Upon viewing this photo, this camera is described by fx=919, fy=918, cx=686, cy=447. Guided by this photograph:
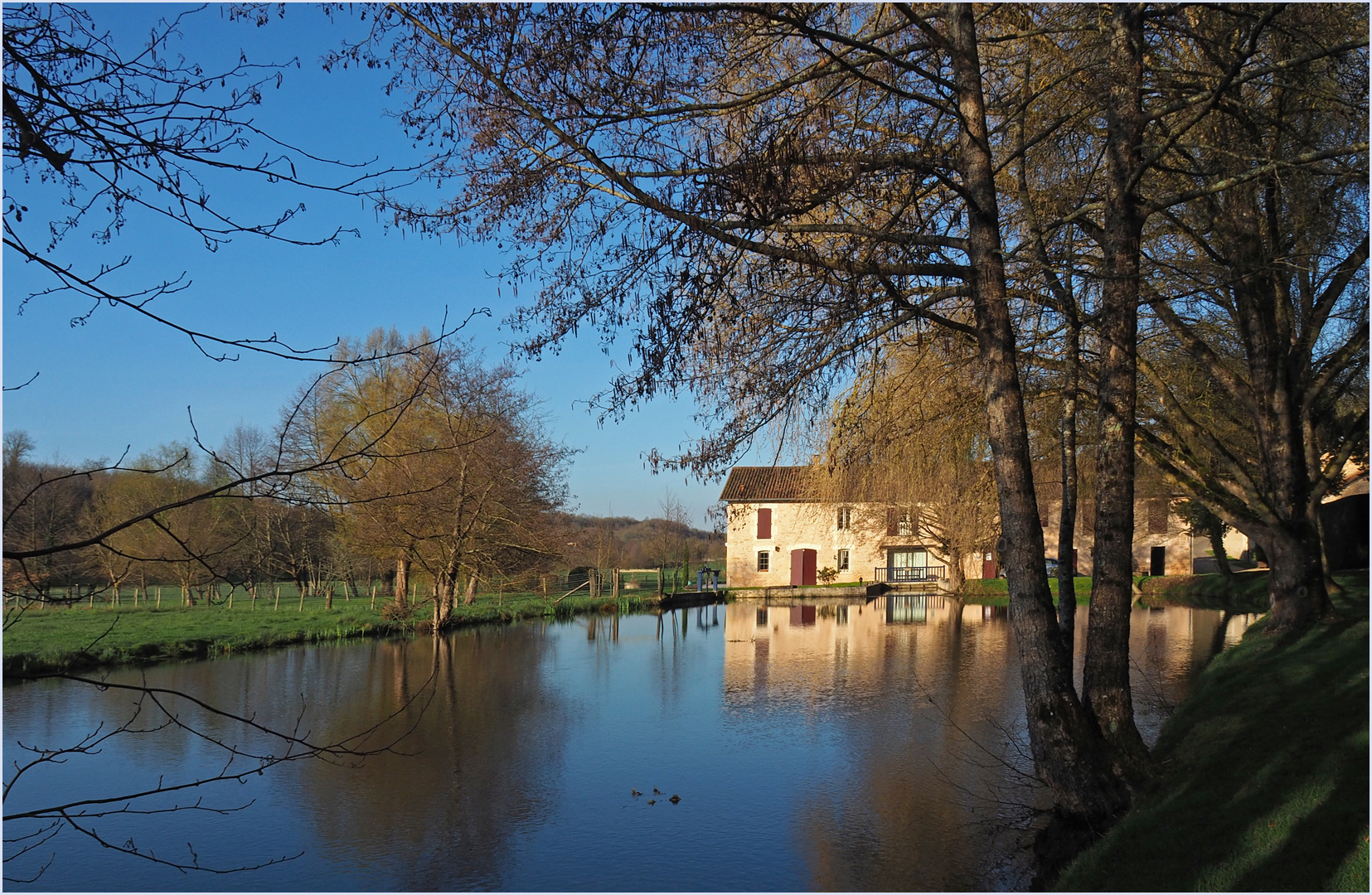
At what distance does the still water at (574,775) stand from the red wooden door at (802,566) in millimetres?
20574

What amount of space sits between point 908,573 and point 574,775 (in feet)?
101

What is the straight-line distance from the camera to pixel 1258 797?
5.58 m

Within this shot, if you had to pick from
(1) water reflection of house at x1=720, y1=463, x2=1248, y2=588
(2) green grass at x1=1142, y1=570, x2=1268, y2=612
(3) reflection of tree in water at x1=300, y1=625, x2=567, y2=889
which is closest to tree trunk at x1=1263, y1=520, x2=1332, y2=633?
(3) reflection of tree in water at x1=300, y1=625, x2=567, y2=889

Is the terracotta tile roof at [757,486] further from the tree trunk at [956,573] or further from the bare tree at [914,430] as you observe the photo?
the bare tree at [914,430]

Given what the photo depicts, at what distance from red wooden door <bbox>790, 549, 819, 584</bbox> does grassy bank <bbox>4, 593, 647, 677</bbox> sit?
1134 cm

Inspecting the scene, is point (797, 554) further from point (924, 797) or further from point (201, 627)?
point (924, 797)

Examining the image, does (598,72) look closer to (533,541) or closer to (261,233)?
(261,233)

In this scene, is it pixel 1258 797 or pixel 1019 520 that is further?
pixel 1019 520

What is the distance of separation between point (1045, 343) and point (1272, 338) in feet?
12.5

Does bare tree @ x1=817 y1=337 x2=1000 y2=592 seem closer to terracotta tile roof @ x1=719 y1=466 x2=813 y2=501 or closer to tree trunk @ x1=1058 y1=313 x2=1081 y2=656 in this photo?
tree trunk @ x1=1058 y1=313 x2=1081 y2=656

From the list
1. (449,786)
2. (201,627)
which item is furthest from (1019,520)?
(201,627)

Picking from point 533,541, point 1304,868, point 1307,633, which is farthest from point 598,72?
point 533,541

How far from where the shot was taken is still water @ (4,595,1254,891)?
6676 mm

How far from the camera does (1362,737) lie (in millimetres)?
6062
